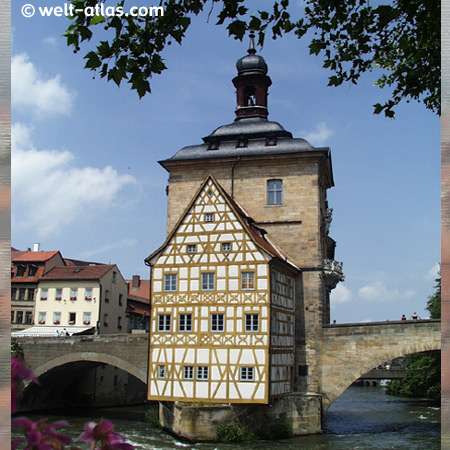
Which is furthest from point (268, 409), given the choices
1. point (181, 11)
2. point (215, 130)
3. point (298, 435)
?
point (181, 11)

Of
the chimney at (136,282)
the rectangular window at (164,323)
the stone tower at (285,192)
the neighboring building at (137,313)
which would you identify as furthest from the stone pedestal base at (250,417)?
the chimney at (136,282)

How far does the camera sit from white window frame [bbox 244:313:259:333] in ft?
73.7

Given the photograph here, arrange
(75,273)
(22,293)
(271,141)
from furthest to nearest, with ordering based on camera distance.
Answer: (75,273)
(22,293)
(271,141)

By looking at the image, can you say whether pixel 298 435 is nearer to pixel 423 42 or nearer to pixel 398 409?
pixel 398 409

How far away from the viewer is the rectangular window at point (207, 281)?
76.5 feet

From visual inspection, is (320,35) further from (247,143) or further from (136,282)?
(136,282)

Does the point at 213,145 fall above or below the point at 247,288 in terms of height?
above

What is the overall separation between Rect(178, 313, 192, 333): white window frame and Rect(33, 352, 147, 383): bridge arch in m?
4.40

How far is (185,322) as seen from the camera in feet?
76.6

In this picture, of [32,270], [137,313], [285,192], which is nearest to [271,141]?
[285,192]

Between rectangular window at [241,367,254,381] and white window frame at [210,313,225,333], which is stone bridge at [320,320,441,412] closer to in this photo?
rectangular window at [241,367,254,381]

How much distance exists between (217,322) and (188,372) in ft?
7.26

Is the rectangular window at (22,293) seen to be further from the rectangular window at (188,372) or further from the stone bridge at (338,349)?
the rectangular window at (188,372)

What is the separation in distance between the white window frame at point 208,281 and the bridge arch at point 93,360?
5.87 metres
